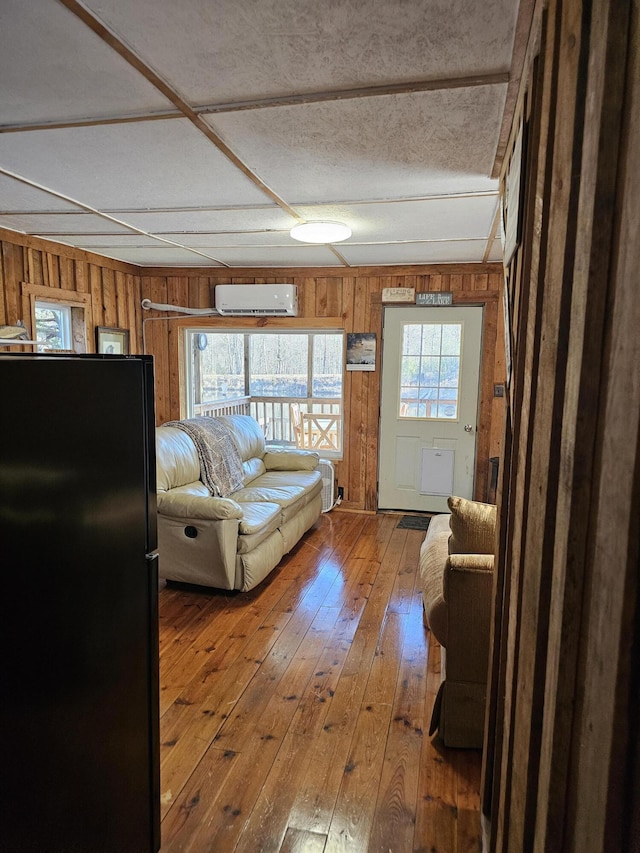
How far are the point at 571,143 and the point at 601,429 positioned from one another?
48 cm

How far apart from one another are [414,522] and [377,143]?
3599 mm

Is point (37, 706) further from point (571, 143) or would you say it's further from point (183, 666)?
point (183, 666)

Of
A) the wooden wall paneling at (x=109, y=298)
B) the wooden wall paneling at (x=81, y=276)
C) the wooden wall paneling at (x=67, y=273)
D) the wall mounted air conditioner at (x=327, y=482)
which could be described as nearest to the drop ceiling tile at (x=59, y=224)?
the wooden wall paneling at (x=67, y=273)

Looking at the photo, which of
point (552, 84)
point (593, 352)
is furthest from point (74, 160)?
point (593, 352)

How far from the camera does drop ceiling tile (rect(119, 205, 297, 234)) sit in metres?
3.03

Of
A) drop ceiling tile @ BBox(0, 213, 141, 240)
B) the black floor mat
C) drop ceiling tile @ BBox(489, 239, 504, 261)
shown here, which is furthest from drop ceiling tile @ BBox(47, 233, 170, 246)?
A: the black floor mat

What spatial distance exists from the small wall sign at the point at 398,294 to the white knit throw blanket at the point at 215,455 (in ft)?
6.80

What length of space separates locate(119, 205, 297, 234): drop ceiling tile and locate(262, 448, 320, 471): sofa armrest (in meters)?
2.10

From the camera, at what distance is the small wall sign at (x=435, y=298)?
4680mm

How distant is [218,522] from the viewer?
3.02 metres

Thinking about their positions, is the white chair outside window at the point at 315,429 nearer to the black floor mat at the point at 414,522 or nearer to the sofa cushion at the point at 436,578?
the black floor mat at the point at 414,522

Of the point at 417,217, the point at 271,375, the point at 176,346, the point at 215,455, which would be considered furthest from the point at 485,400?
the point at 176,346

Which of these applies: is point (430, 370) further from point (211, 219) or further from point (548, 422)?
point (548, 422)

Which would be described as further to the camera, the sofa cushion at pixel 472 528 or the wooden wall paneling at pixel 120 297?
the wooden wall paneling at pixel 120 297
